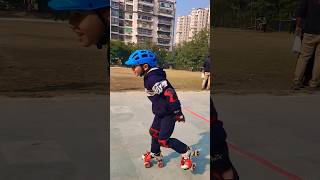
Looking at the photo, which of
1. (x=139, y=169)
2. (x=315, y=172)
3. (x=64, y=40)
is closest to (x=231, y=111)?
(x=315, y=172)

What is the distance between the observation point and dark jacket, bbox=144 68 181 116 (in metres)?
2.04

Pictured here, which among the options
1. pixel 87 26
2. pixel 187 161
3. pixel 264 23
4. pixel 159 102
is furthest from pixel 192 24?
pixel 264 23

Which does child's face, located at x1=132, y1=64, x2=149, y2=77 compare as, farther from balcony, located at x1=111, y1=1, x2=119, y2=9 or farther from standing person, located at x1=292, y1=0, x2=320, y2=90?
standing person, located at x1=292, y1=0, x2=320, y2=90

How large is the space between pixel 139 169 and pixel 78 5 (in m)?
1.64

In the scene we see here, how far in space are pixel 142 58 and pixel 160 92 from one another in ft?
1.12

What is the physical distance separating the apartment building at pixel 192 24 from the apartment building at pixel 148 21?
31 millimetres

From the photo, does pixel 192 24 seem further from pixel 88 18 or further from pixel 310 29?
pixel 310 29

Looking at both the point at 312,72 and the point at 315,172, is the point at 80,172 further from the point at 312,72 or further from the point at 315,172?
the point at 312,72

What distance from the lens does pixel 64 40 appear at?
21.1 feet

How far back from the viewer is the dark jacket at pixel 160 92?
6.70 ft

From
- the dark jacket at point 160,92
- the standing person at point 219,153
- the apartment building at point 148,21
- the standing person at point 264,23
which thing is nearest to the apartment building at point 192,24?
the apartment building at point 148,21

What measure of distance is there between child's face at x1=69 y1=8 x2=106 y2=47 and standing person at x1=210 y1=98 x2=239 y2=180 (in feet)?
3.25

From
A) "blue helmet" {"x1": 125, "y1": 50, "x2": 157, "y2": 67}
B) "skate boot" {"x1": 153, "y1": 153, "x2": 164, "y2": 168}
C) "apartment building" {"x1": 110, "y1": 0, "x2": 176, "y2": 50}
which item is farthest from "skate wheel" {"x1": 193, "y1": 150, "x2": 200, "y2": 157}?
"apartment building" {"x1": 110, "y1": 0, "x2": 176, "y2": 50}

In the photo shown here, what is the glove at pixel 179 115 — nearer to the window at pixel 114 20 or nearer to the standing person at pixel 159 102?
Answer: the standing person at pixel 159 102
